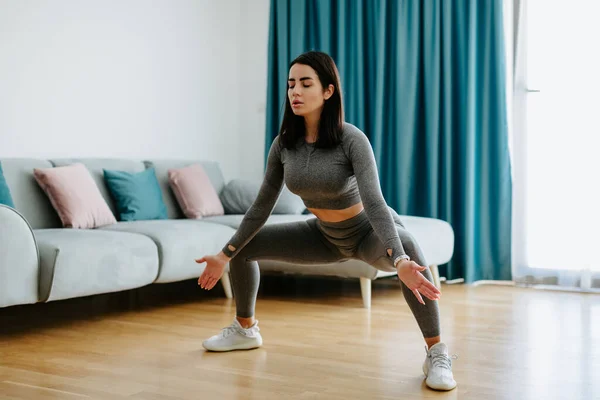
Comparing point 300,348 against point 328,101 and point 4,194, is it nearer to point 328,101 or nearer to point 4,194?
point 328,101

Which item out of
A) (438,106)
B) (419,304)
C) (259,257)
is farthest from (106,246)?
(438,106)

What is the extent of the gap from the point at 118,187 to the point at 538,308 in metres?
2.33

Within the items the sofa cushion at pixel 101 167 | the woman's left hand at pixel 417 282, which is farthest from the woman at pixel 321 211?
the sofa cushion at pixel 101 167

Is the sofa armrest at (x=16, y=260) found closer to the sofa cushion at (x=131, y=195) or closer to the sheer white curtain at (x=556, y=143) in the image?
the sofa cushion at (x=131, y=195)

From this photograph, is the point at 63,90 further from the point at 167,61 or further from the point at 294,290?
the point at 294,290

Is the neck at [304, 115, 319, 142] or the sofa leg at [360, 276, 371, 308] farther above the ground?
the neck at [304, 115, 319, 142]

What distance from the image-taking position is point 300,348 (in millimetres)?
2982

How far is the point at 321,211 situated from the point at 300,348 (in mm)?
611

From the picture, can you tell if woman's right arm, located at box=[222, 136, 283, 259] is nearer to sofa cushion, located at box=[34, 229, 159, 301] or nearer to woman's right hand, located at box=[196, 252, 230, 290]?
woman's right hand, located at box=[196, 252, 230, 290]

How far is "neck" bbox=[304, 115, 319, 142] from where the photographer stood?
2.69m

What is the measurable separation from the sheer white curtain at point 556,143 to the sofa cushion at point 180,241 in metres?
1.98

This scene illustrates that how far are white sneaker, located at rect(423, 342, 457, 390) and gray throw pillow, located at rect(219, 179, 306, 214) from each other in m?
2.41

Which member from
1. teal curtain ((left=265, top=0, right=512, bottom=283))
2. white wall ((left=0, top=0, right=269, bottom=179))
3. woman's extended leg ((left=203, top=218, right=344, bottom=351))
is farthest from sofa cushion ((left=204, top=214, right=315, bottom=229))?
woman's extended leg ((left=203, top=218, right=344, bottom=351))

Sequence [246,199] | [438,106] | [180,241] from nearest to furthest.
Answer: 1. [180,241]
2. [246,199]
3. [438,106]
